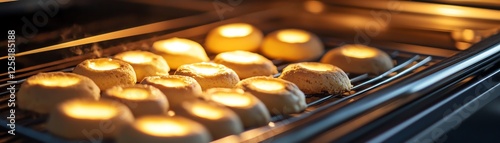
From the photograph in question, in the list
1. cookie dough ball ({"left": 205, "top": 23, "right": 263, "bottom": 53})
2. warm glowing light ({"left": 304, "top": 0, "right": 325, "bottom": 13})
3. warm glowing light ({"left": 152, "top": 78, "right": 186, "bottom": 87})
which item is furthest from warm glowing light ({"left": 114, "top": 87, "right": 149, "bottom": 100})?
warm glowing light ({"left": 304, "top": 0, "right": 325, "bottom": 13})

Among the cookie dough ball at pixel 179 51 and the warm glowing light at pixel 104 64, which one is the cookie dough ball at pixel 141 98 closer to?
the warm glowing light at pixel 104 64


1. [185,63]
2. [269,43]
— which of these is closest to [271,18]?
[269,43]

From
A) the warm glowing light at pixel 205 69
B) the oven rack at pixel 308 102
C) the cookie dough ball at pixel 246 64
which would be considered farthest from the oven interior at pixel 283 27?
the warm glowing light at pixel 205 69

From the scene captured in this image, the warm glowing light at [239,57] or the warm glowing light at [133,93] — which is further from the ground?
the warm glowing light at [239,57]

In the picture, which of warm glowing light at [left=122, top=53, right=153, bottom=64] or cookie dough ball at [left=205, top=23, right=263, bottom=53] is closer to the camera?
warm glowing light at [left=122, top=53, right=153, bottom=64]

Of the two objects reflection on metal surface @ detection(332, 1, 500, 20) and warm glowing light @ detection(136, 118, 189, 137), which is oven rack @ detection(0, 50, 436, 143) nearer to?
warm glowing light @ detection(136, 118, 189, 137)

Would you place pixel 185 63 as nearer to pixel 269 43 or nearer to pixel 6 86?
pixel 269 43
